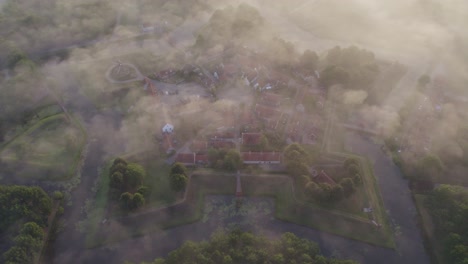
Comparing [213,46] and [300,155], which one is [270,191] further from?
[213,46]

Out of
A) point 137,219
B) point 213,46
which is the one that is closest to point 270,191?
point 137,219

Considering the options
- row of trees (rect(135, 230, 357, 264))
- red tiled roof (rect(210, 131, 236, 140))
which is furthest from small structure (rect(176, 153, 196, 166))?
row of trees (rect(135, 230, 357, 264))

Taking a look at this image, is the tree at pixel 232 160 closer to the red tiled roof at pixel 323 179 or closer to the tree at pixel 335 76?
the red tiled roof at pixel 323 179

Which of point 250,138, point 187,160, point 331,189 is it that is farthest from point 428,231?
point 187,160

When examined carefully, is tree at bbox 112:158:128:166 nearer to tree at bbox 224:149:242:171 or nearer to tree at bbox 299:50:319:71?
tree at bbox 224:149:242:171

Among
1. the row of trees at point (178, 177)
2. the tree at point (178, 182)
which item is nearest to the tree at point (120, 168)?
the row of trees at point (178, 177)

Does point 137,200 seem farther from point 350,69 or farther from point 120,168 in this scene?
point 350,69
